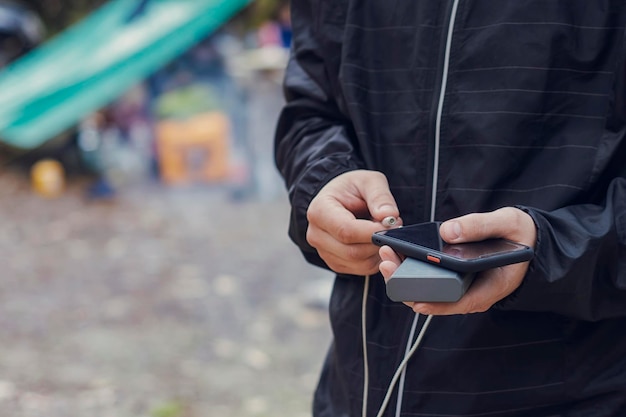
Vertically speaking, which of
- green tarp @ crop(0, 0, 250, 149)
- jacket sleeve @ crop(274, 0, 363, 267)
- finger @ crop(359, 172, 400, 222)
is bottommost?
finger @ crop(359, 172, 400, 222)

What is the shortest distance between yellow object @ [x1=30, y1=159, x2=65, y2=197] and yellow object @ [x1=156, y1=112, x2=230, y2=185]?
31.3 inches

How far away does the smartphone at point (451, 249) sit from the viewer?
0.98 m

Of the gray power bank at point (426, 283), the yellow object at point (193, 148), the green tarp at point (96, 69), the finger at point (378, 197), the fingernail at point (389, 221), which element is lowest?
the gray power bank at point (426, 283)

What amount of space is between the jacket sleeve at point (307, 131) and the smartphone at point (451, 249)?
24 centimetres

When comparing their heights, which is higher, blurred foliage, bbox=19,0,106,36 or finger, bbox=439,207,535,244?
blurred foliage, bbox=19,0,106,36

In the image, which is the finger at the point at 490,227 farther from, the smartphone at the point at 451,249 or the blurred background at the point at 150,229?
the blurred background at the point at 150,229

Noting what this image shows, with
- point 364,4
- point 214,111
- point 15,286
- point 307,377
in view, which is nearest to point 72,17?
point 214,111

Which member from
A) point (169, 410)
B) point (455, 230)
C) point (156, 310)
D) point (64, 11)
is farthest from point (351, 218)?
point (64, 11)

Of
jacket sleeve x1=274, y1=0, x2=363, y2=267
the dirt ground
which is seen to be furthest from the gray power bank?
the dirt ground

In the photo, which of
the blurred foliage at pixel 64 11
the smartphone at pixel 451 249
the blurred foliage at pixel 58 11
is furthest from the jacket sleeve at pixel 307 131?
the blurred foliage at pixel 58 11

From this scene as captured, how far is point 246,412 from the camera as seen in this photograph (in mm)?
3297

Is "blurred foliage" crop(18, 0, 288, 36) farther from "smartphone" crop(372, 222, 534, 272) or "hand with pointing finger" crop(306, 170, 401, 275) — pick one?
"smartphone" crop(372, 222, 534, 272)

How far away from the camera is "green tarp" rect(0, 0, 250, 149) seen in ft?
19.4

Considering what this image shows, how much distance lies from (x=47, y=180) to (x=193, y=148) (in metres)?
1.09
